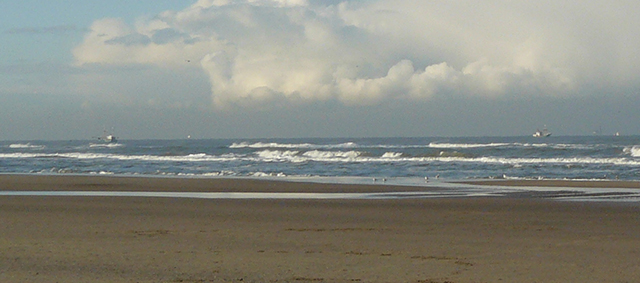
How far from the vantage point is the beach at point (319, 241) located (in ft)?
27.0

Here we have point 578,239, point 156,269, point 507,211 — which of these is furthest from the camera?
point 507,211

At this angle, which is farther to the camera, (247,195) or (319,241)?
(247,195)

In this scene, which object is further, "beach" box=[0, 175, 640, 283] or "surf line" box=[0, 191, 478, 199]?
"surf line" box=[0, 191, 478, 199]

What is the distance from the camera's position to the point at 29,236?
11.3 meters

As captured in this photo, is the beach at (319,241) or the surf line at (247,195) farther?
the surf line at (247,195)

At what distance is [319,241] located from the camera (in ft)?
36.0

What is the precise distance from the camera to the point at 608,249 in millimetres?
10016

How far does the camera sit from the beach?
8219mm

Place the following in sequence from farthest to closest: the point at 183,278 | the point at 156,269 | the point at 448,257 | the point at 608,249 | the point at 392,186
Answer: the point at 392,186
the point at 608,249
the point at 448,257
the point at 156,269
the point at 183,278

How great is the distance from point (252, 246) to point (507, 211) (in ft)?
25.1

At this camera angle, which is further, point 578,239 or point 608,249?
point 578,239

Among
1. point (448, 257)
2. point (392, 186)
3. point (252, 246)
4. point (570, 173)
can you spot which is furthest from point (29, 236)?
point (570, 173)

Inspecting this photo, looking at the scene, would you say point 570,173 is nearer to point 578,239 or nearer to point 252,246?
point 578,239

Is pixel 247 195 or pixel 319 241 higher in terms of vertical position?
pixel 247 195
